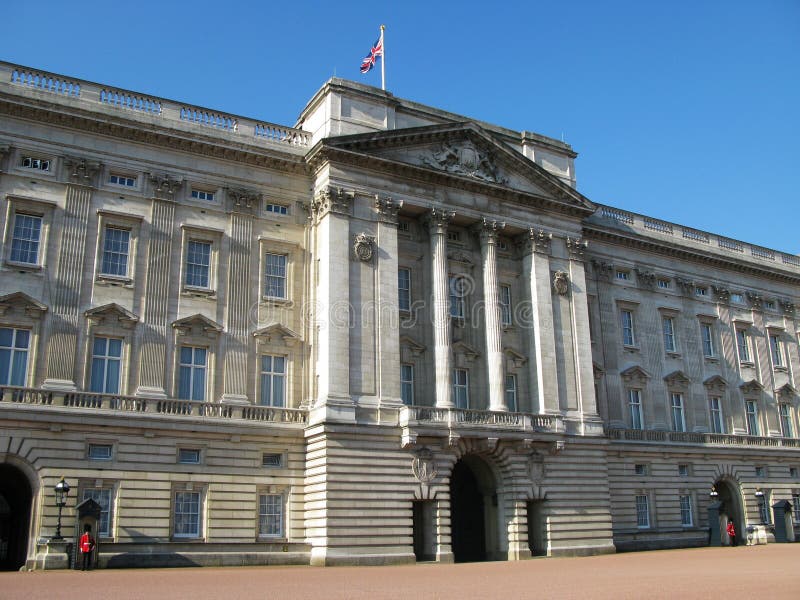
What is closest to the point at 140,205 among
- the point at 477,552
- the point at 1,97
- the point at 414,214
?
the point at 1,97

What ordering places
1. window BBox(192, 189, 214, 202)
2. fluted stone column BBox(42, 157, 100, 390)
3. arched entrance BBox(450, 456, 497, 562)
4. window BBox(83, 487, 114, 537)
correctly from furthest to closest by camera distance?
1. arched entrance BBox(450, 456, 497, 562)
2. window BBox(192, 189, 214, 202)
3. fluted stone column BBox(42, 157, 100, 390)
4. window BBox(83, 487, 114, 537)

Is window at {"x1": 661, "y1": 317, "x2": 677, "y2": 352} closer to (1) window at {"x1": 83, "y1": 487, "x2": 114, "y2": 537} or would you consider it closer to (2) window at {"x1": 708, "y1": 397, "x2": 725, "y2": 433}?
(2) window at {"x1": 708, "y1": 397, "x2": 725, "y2": 433}

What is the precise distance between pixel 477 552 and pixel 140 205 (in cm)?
2415

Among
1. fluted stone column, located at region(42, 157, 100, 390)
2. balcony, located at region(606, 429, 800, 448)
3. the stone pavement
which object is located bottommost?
the stone pavement

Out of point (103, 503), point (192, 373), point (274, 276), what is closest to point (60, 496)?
point (103, 503)

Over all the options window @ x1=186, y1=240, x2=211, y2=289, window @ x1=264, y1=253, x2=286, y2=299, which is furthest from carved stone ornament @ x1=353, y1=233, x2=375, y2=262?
window @ x1=186, y1=240, x2=211, y2=289

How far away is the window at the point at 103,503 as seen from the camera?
113ft

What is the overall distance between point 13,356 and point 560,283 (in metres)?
28.3

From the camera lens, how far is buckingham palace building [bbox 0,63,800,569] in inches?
1398

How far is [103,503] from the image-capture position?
3459 centimetres

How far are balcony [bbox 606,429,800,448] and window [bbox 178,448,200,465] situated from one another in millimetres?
24214

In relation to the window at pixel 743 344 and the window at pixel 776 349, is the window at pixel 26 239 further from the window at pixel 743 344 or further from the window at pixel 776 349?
the window at pixel 776 349

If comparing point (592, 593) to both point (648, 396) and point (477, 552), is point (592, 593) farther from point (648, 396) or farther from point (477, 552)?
point (648, 396)

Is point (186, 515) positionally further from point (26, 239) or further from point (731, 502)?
point (731, 502)
